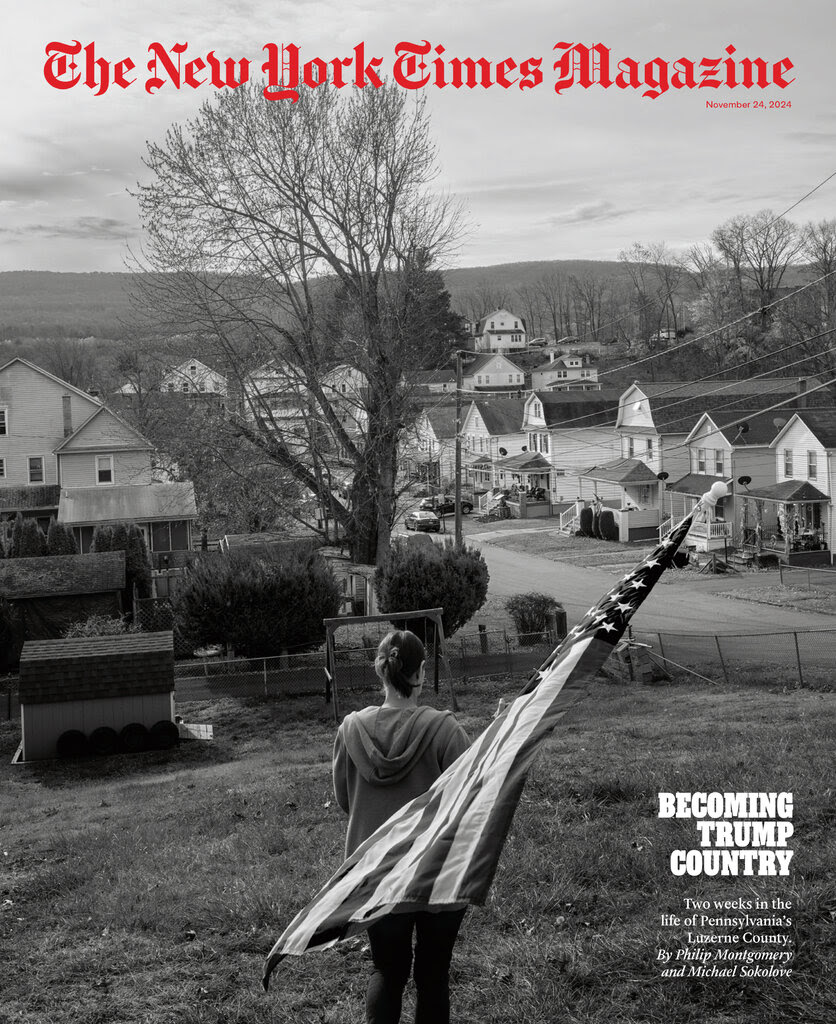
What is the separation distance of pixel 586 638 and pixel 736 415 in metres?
55.1

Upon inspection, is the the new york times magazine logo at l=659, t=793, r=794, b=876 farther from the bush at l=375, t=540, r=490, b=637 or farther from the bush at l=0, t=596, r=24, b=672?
the bush at l=0, t=596, r=24, b=672

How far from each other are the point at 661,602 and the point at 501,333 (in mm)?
145979

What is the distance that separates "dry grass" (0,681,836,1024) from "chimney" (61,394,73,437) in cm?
4561

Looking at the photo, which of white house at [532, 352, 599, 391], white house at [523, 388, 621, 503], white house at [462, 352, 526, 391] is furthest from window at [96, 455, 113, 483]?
white house at [462, 352, 526, 391]

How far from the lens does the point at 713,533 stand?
5066cm

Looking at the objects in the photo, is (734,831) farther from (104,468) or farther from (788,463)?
(104,468)

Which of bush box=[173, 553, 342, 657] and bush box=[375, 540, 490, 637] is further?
bush box=[375, 540, 490, 637]

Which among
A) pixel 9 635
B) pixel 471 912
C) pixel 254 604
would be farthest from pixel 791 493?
pixel 471 912

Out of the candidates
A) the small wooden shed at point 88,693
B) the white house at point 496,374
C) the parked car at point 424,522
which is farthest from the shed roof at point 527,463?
the white house at point 496,374

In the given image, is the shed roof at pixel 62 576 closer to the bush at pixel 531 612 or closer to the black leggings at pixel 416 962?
the bush at pixel 531 612

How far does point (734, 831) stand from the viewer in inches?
307

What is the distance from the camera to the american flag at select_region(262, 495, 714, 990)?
396 centimetres

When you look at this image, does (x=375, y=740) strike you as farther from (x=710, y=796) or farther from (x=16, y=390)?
(x=16, y=390)

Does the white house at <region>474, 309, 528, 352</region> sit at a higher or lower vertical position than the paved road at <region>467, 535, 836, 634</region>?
higher
